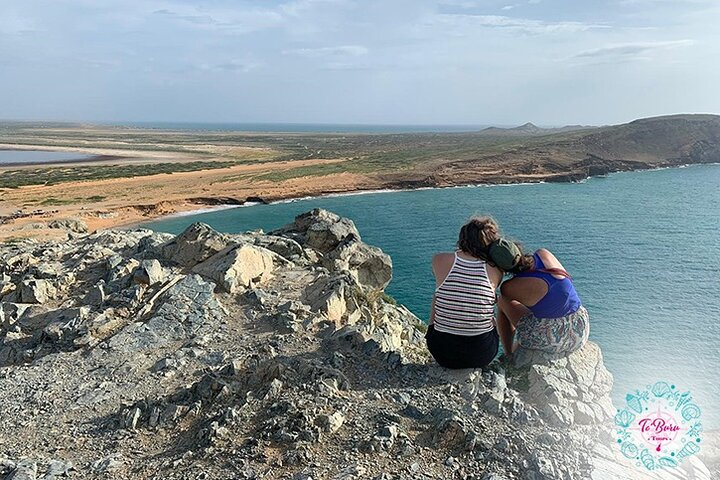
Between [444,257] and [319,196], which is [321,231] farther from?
[319,196]

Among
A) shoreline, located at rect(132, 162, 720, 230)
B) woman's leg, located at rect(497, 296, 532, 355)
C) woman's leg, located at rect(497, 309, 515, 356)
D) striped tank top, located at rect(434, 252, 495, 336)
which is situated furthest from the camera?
shoreline, located at rect(132, 162, 720, 230)

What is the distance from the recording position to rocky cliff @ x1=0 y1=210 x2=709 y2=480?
6.54 m

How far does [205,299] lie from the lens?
12.2 meters

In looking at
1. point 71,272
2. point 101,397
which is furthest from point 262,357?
point 71,272

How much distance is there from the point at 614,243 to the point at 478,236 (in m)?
35.9

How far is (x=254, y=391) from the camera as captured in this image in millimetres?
8188

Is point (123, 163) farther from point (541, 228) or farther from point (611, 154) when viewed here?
point (611, 154)

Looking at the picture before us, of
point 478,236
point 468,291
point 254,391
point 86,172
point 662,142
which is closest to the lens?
point 478,236

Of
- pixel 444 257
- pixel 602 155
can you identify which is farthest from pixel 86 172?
pixel 602 155

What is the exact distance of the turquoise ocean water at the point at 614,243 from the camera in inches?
835

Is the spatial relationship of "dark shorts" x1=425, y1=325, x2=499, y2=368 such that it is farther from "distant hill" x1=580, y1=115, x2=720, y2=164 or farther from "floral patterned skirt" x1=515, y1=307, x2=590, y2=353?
"distant hill" x1=580, y1=115, x2=720, y2=164

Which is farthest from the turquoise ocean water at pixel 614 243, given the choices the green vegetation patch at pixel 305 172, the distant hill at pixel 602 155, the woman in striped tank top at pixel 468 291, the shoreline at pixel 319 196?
the green vegetation patch at pixel 305 172

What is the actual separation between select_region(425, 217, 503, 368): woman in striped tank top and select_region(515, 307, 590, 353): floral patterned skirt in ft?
2.68

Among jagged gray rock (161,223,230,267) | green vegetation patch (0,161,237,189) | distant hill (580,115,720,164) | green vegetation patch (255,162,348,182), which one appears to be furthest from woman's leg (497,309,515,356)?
distant hill (580,115,720,164)
